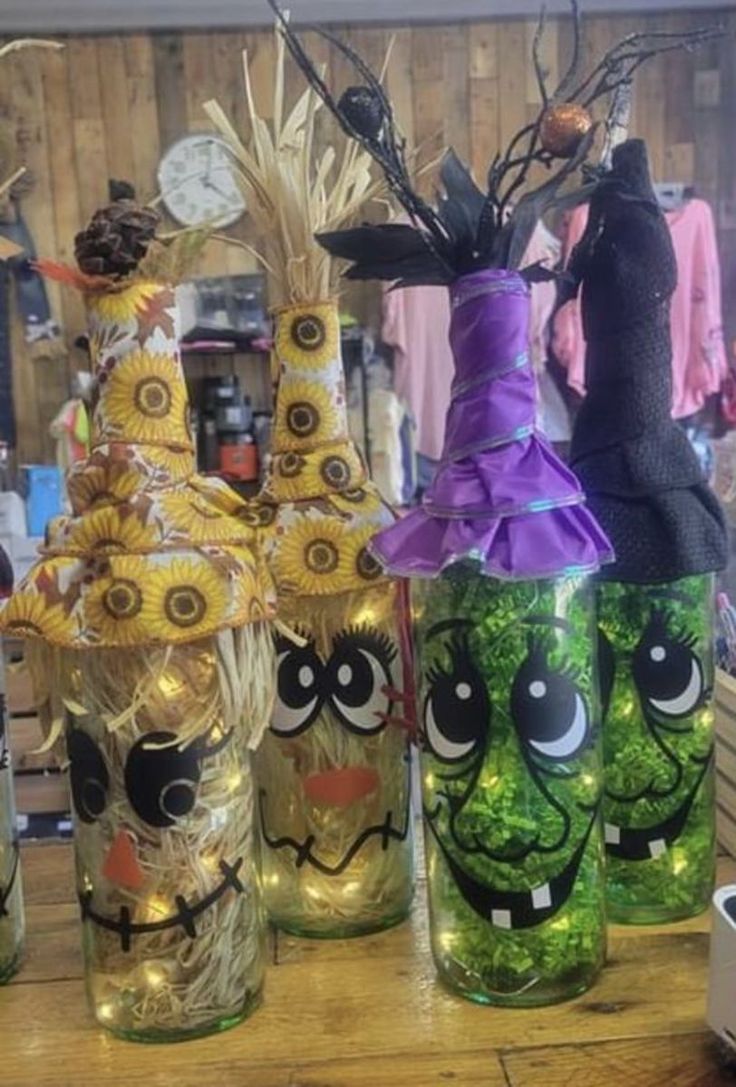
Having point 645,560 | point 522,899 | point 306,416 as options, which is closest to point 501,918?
point 522,899

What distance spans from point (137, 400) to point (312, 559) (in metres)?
0.16

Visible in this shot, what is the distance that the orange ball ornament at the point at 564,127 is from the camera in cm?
61

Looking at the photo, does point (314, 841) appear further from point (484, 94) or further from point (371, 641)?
point (484, 94)

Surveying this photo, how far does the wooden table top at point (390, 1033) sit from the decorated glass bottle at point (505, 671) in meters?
0.03

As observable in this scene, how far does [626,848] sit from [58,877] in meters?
0.44

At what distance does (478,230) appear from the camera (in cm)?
62

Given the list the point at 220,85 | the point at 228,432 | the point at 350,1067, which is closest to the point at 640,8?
the point at 220,85

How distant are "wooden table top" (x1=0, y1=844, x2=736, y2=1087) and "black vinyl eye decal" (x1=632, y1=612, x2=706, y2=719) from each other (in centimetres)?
16

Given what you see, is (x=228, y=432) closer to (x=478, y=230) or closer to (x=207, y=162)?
(x=207, y=162)

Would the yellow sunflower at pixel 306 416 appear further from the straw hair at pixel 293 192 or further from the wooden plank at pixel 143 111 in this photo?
the wooden plank at pixel 143 111

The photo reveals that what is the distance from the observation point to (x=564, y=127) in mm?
609

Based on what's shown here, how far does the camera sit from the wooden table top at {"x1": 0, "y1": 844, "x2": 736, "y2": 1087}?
59cm

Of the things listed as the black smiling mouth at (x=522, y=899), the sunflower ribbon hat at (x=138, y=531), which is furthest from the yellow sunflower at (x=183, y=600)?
the black smiling mouth at (x=522, y=899)

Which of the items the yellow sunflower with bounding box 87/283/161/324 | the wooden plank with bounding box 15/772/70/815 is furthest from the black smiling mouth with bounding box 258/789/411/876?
the wooden plank with bounding box 15/772/70/815
